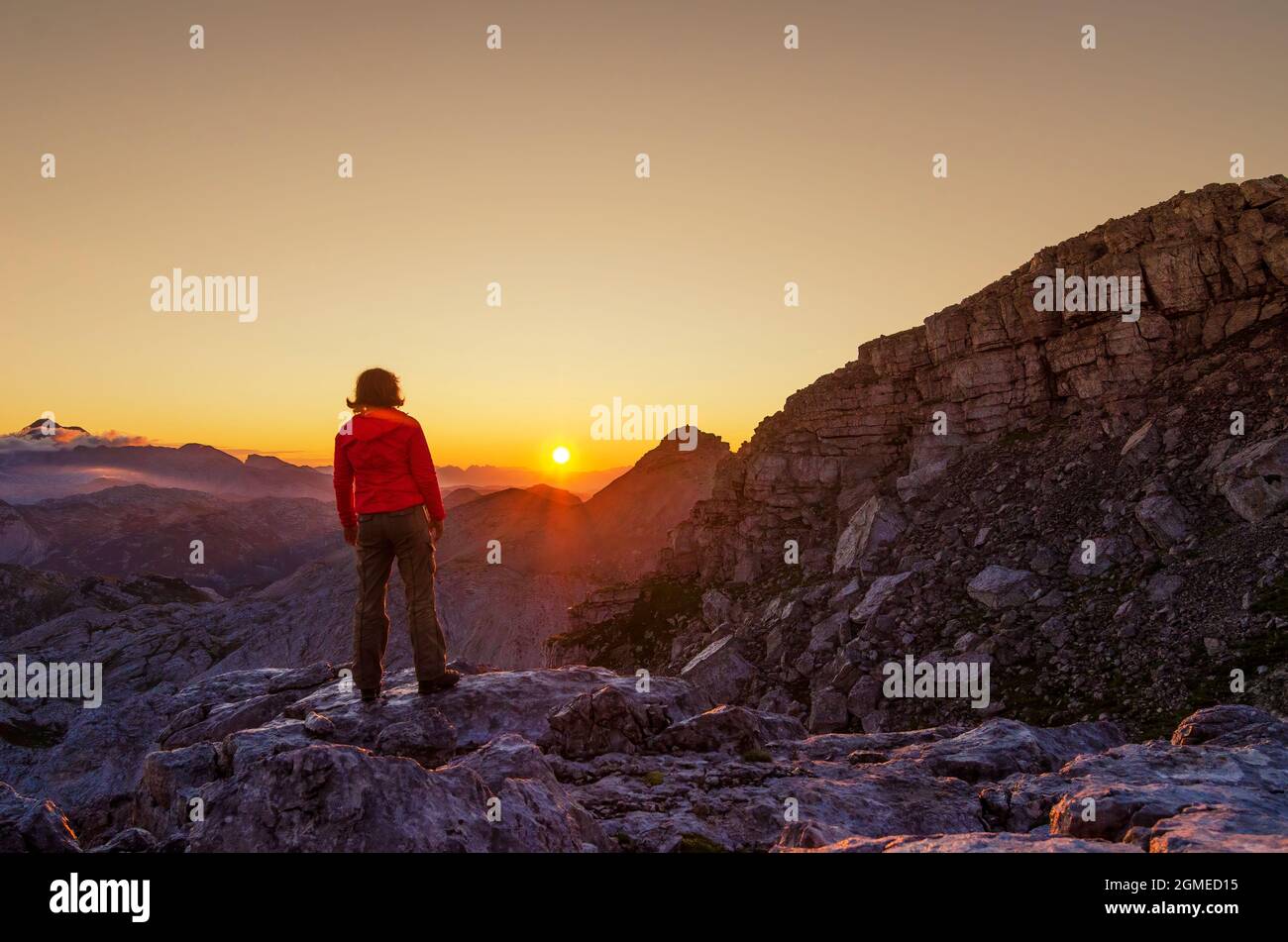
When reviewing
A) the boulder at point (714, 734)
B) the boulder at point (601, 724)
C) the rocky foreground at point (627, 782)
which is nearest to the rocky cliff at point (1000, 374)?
the rocky foreground at point (627, 782)

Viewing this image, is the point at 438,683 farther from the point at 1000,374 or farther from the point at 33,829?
the point at 1000,374

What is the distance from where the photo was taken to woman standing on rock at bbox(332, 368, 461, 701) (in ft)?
38.7

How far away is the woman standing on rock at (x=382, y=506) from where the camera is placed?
1179 centimetres

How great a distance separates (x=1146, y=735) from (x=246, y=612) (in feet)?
373

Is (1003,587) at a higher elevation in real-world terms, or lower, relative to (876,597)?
higher

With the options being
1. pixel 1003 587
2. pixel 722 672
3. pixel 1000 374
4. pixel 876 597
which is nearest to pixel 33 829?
pixel 1003 587

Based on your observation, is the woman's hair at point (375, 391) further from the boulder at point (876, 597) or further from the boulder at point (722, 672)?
the boulder at point (722, 672)

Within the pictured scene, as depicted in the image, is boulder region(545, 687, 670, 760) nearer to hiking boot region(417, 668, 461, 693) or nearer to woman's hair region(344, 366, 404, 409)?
hiking boot region(417, 668, 461, 693)

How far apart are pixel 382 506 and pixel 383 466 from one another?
65 cm

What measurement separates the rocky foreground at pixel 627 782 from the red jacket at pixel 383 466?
11.3 ft

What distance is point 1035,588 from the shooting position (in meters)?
30.5

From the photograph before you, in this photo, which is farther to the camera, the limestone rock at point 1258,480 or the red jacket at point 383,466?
the limestone rock at point 1258,480

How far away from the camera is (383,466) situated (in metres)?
11.9
